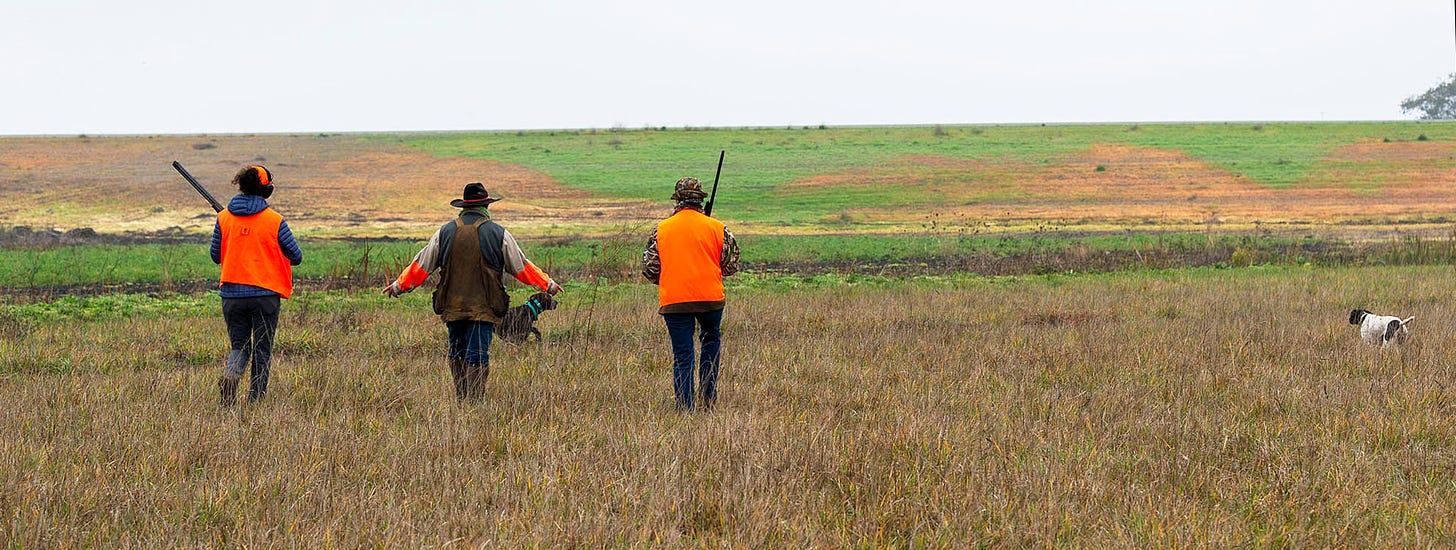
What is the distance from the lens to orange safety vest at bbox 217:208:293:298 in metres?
7.61

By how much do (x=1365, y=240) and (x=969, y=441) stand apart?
27037 millimetres

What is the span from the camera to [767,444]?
6.11 metres

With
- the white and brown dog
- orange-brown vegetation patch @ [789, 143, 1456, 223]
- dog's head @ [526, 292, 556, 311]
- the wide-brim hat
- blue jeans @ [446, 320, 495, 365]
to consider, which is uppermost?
the wide-brim hat

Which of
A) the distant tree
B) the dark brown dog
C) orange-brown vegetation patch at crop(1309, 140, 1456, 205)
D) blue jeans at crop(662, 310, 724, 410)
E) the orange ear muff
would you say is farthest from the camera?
the distant tree

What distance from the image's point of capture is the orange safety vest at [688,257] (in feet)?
24.4

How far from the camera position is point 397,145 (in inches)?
2702

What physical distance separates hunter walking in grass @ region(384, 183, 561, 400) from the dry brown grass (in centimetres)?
33

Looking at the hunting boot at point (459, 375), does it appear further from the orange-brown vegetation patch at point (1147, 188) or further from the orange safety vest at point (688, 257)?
the orange-brown vegetation patch at point (1147, 188)

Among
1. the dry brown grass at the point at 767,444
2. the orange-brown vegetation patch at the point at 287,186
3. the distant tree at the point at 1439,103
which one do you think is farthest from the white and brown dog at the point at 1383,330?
the distant tree at the point at 1439,103

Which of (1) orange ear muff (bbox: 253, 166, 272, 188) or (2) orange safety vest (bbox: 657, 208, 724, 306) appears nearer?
(2) orange safety vest (bbox: 657, 208, 724, 306)

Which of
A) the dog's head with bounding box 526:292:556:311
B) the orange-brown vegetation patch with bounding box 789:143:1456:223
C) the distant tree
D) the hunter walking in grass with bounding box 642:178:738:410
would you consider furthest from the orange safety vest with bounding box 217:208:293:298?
the distant tree

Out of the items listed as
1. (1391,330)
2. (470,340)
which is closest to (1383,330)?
(1391,330)

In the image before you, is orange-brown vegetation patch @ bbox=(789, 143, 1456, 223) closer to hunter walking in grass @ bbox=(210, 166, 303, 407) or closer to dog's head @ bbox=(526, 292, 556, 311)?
dog's head @ bbox=(526, 292, 556, 311)

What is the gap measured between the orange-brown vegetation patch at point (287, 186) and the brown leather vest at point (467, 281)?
26.0 metres
